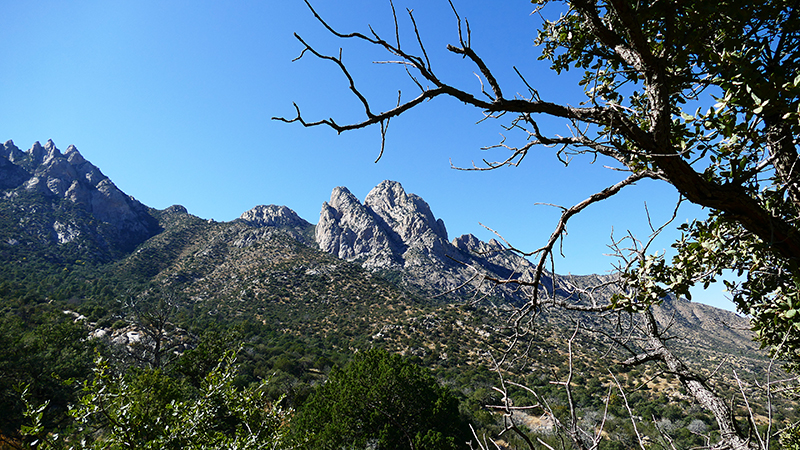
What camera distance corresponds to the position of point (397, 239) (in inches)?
4382

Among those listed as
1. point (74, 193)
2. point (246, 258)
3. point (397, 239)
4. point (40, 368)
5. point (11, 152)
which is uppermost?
point (397, 239)

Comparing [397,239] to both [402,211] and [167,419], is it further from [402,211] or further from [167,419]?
[167,419]

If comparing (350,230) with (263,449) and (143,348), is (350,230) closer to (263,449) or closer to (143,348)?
(143,348)

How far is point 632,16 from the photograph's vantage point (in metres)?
1.83

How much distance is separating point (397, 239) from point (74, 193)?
3497 inches

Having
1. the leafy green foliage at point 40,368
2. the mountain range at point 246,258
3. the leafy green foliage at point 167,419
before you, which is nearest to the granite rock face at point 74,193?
the mountain range at point 246,258

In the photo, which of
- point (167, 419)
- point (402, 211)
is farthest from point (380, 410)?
point (402, 211)

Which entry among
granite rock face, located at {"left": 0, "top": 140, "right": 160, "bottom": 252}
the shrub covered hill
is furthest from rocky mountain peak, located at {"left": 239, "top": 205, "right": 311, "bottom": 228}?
granite rock face, located at {"left": 0, "top": 140, "right": 160, "bottom": 252}

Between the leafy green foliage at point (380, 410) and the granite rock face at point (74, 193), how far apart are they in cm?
8554

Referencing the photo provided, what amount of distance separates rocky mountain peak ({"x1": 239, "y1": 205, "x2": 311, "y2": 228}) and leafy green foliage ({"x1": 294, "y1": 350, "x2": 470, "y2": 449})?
104043 millimetres

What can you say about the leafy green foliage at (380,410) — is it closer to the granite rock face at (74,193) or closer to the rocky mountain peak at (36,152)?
the granite rock face at (74,193)

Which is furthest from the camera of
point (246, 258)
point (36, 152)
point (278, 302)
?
point (36, 152)

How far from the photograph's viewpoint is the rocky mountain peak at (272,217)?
4430 inches

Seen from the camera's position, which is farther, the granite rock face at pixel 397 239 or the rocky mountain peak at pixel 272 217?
the rocky mountain peak at pixel 272 217
